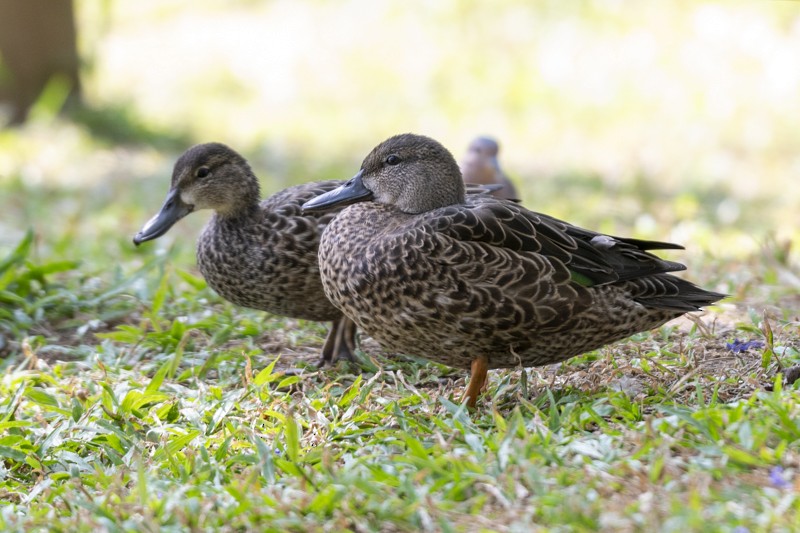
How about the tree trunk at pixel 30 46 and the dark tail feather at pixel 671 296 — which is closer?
the dark tail feather at pixel 671 296

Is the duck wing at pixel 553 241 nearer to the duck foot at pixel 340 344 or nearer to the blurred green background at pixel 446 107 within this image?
the duck foot at pixel 340 344

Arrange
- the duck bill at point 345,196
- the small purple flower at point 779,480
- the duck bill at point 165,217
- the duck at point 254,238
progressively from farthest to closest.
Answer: the duck bill at point 165,217 → the duck at point 254,238 → the duck bill at point 345,196 → the small purple flower at point 779,480

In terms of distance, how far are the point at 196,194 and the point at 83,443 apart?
1427 mm

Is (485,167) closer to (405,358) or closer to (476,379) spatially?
(405,358)

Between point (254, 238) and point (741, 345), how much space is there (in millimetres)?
2023

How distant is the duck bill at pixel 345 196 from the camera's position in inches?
156

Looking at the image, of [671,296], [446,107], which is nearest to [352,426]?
[671,296]

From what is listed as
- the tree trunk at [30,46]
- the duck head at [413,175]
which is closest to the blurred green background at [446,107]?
the tree trunk at [30,46]

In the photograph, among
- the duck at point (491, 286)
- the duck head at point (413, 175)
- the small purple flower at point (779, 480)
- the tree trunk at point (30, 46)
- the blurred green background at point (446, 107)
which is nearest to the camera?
the small purple flower at point (779, 480)

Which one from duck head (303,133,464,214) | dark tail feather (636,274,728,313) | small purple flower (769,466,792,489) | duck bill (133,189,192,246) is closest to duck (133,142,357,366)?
duck bill (133,189,192,246)

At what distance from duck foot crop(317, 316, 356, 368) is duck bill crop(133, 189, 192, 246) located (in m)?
0.87

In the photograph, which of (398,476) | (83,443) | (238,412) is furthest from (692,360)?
(83,443)

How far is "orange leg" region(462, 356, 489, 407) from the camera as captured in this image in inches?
137

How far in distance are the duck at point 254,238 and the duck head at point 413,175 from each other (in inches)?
18.4
